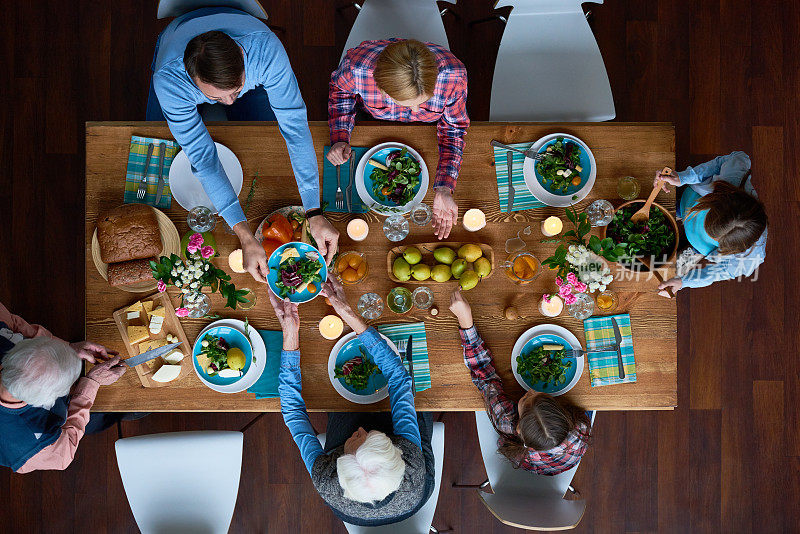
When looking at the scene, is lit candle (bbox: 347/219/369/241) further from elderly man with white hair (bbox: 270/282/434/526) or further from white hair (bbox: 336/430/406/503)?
white hair (bbox: 336/430/406/503)

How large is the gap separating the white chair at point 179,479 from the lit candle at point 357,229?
1.20 m

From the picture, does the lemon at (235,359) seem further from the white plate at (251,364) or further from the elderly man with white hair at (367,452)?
the elderly man with white hair at (367,452)

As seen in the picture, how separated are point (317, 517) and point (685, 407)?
2.42 m

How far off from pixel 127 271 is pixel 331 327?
0.86m

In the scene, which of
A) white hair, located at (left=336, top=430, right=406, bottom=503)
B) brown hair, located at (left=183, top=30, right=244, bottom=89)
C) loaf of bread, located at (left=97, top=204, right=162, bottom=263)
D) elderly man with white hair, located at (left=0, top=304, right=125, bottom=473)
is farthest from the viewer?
loaf of bread, located at (left=97, top=204, right=162, bottom=263)

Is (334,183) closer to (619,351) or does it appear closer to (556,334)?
(556,334)

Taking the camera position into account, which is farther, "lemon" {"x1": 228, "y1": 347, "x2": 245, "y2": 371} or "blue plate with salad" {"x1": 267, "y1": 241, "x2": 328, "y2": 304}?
"lemon" {"x1": 228, "y1": 347, "x2": 245, "y2": 371}

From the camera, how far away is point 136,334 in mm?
2168

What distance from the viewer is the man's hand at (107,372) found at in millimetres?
2119

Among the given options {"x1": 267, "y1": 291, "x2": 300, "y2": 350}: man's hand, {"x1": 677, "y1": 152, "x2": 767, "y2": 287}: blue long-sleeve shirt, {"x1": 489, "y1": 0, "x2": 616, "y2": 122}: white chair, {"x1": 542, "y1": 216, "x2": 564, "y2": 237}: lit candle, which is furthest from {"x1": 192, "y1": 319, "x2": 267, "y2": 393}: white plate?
{"x1": 677, "y1": 152, "x2": 767, "y2": 287}: blue long-sleeve shirt

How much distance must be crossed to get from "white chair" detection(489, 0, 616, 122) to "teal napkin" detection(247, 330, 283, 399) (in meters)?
1.58

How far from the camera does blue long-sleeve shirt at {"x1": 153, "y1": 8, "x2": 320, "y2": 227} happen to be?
193cm

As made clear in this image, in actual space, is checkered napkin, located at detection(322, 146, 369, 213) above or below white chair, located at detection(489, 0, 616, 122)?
below

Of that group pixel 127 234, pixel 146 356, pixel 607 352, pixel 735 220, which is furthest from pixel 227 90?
pixel 735 220
